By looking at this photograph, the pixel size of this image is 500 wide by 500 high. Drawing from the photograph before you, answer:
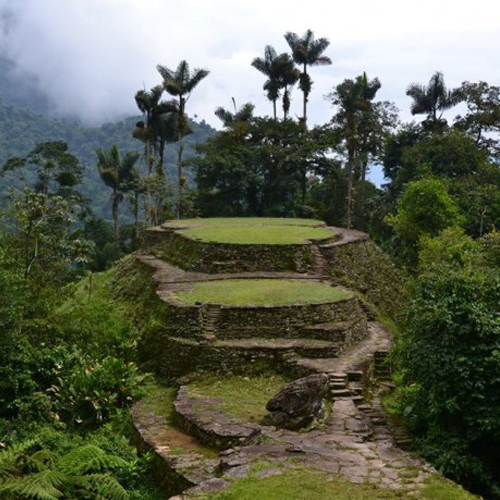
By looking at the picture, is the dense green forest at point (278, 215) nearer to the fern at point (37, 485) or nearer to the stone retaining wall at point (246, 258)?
the fern at point (37, 485)

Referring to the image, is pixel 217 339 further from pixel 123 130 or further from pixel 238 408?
pixel 123 130

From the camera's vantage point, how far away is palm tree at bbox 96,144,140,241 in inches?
1449

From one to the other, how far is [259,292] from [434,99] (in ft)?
82.8

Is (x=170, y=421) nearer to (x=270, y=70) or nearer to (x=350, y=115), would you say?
(x=350, y=115)

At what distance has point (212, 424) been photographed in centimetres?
1017

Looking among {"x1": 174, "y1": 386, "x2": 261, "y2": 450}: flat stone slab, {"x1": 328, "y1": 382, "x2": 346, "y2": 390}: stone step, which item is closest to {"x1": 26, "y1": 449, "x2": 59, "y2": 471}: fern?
{"x1": 174, "y1": 386, "x2": 261, "y2": 450}: flat stone slab

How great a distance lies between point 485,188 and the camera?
29109 millimetres

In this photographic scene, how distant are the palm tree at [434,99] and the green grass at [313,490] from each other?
104 ft

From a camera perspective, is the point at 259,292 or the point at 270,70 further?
the point at 270,70

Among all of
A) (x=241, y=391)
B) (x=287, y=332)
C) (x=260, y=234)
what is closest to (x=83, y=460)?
(x=241, y=391)

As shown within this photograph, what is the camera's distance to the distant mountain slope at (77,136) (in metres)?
66.2

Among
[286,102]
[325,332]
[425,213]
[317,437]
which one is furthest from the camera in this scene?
[286,102]

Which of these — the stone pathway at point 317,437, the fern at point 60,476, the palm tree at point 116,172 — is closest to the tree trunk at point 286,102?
the palm tree at point 116,172

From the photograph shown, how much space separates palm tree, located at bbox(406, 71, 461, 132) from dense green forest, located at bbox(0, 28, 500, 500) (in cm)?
8
